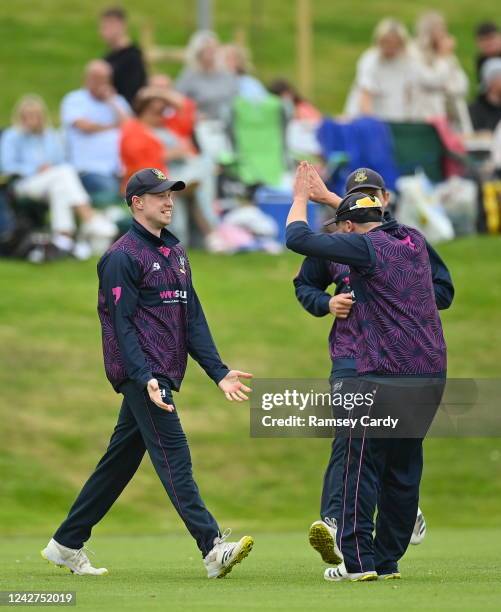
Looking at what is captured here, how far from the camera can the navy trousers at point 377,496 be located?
9703 mm

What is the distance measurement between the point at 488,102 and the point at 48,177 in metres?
7.38

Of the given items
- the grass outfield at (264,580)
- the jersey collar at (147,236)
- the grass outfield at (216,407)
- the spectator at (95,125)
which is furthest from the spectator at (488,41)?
the jersey collar at (147,236)

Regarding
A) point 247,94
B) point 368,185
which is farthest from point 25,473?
point 247,94

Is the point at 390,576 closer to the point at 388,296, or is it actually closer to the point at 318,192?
the point at 388,296

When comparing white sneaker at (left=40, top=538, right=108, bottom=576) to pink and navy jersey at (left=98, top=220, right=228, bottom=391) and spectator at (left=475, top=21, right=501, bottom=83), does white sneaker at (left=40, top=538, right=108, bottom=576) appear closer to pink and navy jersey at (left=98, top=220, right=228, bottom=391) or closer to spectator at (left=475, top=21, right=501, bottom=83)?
pink and navy jersey at (left=98, top=220, right=228, bottom=391)

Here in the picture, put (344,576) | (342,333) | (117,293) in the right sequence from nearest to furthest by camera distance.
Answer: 1. (344,576)
2. (117,293)
3. (342,333)

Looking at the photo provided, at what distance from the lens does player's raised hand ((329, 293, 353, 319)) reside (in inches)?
412

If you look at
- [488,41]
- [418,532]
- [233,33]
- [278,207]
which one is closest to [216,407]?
[278,207]

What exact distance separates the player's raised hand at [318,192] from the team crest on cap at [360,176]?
0.18 meters

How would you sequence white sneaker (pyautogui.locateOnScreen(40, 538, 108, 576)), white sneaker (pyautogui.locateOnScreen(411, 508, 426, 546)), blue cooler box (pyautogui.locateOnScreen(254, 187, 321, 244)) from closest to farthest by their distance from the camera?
white sneaker (pyautogui.locateOnScreen(40, 538, 108, 576)) < white sneaker (pyautogui.locateOnScreen(411, 508, 426, 546)) < blue cooler box (pyautogui.locateOnScreen(254, 187, 321, 244))

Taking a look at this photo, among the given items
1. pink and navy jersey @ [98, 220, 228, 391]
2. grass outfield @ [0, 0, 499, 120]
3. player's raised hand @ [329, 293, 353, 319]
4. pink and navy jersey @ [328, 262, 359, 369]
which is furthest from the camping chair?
grass outfield @ [0, 0, 499, 120]

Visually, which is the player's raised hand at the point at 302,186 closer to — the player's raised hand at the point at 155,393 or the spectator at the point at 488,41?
the player's raised hand at the point at 155,393

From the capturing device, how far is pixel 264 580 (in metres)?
9.98

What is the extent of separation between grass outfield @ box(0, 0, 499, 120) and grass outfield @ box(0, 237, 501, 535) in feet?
54.5
